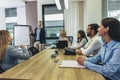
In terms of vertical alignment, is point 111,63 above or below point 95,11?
below

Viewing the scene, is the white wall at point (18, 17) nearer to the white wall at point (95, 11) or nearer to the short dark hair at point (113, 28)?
the white wall at point (95, 11)

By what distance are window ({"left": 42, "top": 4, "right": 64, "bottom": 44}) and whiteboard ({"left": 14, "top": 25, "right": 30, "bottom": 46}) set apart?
3069 mm

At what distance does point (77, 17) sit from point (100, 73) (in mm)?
5390

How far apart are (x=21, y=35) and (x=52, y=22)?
11.4ft

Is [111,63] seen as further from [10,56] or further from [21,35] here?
[21,35]

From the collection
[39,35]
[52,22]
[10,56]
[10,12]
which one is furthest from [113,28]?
[10,12]

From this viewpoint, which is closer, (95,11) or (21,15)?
(95,11)

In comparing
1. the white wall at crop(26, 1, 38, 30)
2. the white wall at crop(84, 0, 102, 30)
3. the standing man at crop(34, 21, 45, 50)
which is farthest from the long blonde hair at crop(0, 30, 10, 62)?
the white wall at crop(26, 1, 38, 30)

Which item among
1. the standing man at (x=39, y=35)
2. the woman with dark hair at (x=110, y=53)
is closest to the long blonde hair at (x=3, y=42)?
the woman with dark hair at (x=110, y=53)

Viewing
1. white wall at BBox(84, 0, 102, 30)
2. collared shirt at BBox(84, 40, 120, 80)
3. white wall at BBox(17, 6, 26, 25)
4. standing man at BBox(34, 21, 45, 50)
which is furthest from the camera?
white wall at BBox(17, 6, 26, 25)

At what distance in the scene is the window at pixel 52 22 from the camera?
7.30 metres

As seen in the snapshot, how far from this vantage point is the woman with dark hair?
1.50 m

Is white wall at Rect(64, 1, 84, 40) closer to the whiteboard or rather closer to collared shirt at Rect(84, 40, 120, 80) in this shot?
the whiteboard

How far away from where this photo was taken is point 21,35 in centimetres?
406
